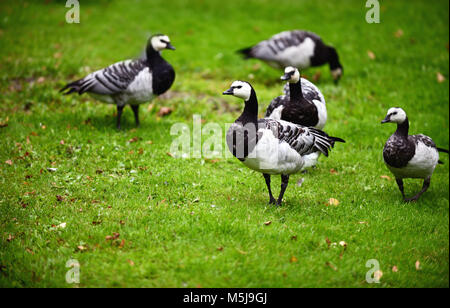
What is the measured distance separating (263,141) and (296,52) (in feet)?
20.1

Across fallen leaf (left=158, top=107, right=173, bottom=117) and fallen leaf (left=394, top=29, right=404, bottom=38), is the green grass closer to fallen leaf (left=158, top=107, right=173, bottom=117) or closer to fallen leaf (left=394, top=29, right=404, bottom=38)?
fallen leaf (left=158, top=107, right=173, bottom=117)

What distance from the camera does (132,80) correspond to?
8445mm

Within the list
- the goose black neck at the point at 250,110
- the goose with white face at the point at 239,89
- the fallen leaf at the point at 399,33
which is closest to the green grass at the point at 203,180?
the fallen leaf at the point at 399,33

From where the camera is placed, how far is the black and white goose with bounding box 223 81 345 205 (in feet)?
19.2

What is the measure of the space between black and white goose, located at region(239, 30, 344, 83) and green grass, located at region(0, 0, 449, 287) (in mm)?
774

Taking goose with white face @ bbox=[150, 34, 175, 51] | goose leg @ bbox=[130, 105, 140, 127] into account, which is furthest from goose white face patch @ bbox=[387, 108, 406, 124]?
goose leg @ bbox=[130, 105, 140, 127]

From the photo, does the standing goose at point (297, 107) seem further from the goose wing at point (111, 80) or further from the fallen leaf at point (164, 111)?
the fallen leaf at point (164, 111)

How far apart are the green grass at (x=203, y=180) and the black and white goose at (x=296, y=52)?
0.77 metres

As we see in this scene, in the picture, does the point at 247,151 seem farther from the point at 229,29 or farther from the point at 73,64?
the point at 229,29

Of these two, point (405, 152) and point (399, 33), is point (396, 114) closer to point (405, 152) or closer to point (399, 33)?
point (405, 152)

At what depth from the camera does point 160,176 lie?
7230 millimetres

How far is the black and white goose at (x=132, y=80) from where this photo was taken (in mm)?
8453

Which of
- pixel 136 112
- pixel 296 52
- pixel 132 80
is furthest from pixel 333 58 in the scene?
pixel 132 80
